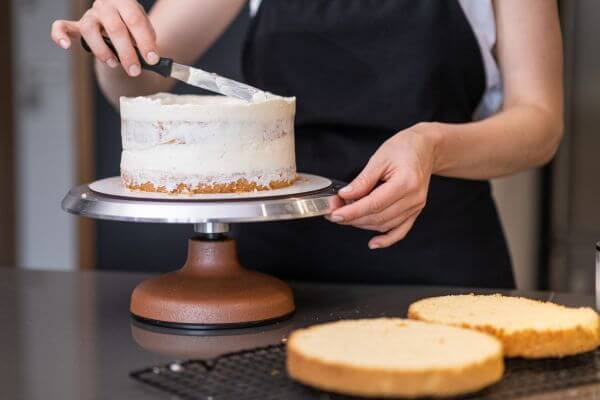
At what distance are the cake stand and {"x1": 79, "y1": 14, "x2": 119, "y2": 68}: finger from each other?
190 mm

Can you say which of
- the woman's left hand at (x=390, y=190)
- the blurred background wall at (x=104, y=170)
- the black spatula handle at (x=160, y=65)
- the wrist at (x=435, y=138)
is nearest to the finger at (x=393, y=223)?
the woman's left hand at (x=390, y=190)

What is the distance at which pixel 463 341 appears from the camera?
1.08m

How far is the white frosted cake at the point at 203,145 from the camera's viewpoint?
1.35 m

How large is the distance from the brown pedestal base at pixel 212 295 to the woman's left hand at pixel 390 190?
0.54ft

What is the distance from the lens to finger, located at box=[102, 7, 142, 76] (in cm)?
143

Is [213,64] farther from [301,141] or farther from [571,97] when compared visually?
[301,141]

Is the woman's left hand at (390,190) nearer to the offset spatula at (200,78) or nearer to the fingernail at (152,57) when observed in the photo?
the offset spatula at (200,78)

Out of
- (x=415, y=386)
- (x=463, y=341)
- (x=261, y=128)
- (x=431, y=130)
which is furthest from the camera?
(x=431, y=130)

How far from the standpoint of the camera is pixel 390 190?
132 cm

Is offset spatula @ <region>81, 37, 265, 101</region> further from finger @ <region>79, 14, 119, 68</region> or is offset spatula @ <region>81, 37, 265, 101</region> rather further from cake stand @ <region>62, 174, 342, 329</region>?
cake stand @ <region>62, 174, 342, 329</region>

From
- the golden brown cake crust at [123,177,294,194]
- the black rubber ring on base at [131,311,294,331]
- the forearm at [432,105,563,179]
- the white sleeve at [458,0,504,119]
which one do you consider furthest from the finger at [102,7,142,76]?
the white sleeve at [458,0,504,119]

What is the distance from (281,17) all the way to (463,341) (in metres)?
0.97

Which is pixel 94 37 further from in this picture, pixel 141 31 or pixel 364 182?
pixel 364 182

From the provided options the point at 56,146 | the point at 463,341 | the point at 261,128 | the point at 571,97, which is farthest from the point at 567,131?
the point at 463,341
